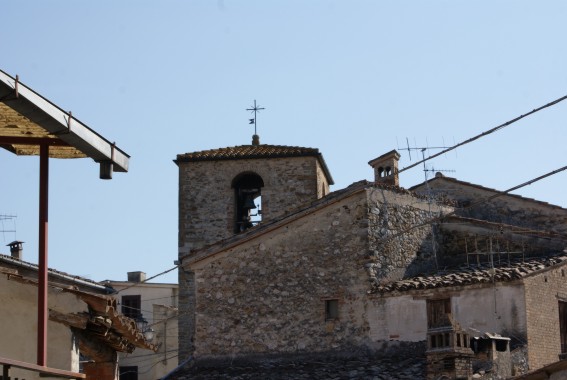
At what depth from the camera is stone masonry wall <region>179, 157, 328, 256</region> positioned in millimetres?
33469

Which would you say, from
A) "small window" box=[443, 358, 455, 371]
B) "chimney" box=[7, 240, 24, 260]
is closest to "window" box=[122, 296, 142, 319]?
"chimney" box=[7, 240, 24, 260]

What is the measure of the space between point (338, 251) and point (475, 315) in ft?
11.8

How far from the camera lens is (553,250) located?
2703 centimetres

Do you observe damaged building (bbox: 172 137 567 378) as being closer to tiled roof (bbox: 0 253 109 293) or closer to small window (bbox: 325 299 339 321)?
small window (bbox: 325 299 339 321)

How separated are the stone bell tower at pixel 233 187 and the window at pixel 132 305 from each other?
38.3 feet

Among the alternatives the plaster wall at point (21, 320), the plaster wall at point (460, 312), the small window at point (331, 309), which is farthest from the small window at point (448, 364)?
the plaster wall at point (21, 320)

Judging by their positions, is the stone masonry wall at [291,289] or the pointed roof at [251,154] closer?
the stone masonry wall at [291,289]

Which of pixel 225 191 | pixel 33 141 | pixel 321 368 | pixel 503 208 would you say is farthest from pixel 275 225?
pixel 33 141

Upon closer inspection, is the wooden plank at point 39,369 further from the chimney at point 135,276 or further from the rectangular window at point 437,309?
the chimney at point 135,276

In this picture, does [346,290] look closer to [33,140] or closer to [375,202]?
[375,202]

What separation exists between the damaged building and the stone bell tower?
149 inches

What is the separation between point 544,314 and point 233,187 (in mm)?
11446

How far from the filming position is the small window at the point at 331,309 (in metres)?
26.6

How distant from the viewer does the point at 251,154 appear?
111 ft
